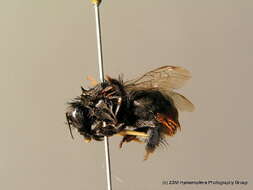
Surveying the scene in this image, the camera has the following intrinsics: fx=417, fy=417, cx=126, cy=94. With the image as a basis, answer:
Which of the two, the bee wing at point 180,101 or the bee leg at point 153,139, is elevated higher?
the bee wing at point 180,101

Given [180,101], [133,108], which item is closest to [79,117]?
[133,108]

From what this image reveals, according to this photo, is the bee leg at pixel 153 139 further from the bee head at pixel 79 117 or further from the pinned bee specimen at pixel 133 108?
the bee head at pixel 79 117

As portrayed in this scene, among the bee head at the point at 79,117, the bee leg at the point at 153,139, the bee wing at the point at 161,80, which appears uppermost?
the bee wing at the point at 161,80

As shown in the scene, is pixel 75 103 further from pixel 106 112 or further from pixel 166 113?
pixel 166 113

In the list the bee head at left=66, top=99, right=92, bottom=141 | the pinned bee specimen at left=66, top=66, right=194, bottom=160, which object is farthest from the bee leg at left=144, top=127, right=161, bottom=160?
the bee head at left=66, top=99, right=92, bottom=141

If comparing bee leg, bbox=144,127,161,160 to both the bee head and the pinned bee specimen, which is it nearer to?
the pinned bee specimen

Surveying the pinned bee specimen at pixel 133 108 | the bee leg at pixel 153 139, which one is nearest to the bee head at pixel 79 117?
the pinned bee specimen at pixel 133 108

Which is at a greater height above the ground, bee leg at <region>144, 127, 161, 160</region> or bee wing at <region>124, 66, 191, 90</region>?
bee wing at <region>124, 66, 191, 90</region>
